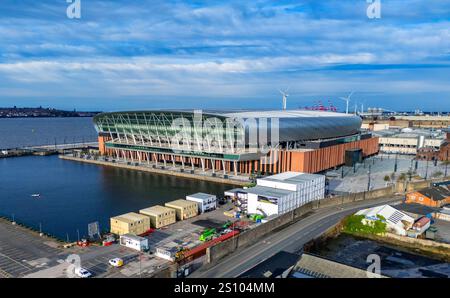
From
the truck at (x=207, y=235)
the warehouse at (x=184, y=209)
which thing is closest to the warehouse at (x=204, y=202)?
the warehouse at (x=184, y=209)

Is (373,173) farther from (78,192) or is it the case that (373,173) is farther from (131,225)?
(78,192)

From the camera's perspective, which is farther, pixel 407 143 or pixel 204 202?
pixel 407 143

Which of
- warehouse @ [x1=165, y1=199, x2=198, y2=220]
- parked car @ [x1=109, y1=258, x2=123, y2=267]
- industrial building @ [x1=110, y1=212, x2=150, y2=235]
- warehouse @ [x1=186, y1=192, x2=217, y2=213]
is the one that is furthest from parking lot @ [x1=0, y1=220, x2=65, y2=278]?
warehouse @ [x1=186, y1=192, x2=217, y2=213]

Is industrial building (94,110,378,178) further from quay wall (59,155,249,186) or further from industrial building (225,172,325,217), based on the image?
industrial building (225,172,325,217)

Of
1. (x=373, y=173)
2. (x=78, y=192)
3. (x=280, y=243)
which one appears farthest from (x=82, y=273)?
(x=373, y=173)

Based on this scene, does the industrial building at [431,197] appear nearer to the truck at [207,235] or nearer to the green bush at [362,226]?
the green bush at [362,226]
